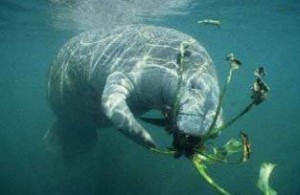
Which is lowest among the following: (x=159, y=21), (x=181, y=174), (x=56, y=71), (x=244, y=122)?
(x=244, y=122)

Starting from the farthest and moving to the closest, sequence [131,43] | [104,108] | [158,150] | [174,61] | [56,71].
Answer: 1. [56,71]
2. [131,43]
3. [174,61]
4. [104,108]
5. [158,150]

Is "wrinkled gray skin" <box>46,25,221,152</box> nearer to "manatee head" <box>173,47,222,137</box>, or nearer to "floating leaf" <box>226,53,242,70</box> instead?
"manatee head" <box>173,47,222,137</box>

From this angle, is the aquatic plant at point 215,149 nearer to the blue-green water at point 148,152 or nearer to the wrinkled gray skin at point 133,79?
the wrinkled gray skin at point 133,79

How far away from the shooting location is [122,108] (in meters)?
5.00

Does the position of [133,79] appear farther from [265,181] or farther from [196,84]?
[265,181]

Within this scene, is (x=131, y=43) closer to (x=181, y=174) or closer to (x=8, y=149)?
(x=181, y=174)

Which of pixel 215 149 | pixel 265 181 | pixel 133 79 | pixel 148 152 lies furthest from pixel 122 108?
pixel 148 152

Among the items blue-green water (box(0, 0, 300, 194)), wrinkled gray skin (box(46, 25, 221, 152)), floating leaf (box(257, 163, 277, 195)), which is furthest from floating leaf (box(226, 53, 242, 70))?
blue-green water (box(0, 0, 300, 194))

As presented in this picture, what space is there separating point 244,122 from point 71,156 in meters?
Answer: 13.1

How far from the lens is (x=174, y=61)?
5.88 metres

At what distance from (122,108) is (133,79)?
3.14 feet

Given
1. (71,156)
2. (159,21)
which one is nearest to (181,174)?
(71,156)

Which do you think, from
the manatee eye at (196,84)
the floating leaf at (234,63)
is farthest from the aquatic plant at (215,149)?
the manatee eye at (196,84)

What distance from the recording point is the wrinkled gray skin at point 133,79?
4.73m
